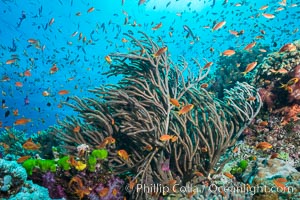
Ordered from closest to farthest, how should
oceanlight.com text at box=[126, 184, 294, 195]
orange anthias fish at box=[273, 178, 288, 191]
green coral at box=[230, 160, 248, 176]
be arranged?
orange anthias fish at box=[273, 178, 288, 191] < oceanlight.com text at box=[126, 184, 294, 195] < green coral at box=[230, 160, 248, 176]

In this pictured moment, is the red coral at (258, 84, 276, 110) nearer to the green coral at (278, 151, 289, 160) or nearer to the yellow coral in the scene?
the green coral at (278, 151, 289, 160)

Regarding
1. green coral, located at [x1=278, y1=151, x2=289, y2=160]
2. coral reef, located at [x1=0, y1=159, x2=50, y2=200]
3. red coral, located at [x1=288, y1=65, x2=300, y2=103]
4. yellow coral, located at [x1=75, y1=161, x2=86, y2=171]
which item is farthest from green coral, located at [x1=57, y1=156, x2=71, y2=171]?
red coral, located at [x1=288, y1=65, x2=300, y2=103]

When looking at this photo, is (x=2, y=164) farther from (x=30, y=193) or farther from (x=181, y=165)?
(x=181, y=165)

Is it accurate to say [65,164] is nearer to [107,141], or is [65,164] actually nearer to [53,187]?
[53,187]

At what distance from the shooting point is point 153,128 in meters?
4.74

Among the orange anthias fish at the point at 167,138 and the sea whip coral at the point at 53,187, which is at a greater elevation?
the orange anthias fish at the point at 167,138

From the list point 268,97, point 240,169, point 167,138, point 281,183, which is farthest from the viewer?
point 268,97

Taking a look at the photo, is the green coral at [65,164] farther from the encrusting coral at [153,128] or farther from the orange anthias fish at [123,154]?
the orange anthias fish at [123,154]

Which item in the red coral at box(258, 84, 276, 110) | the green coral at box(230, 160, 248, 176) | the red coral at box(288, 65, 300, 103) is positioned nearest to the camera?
the green coral at box(230, 160, 248, 176)

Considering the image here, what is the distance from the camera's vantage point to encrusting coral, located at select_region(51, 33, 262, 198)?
15.7 ft

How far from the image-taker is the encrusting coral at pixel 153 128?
4777mm

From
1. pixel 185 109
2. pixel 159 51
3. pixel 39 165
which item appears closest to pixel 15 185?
pixel 39 165

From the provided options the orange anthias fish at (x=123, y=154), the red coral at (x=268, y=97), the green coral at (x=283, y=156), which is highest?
the red coral at (x=268, y=97)

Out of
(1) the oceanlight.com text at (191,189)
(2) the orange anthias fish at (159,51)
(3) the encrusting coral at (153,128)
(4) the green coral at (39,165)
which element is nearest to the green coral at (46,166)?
(4) the green coral at (39,165)
